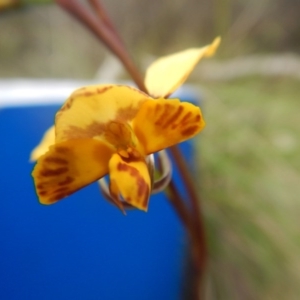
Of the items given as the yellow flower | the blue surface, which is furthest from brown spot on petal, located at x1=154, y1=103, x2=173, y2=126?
the blue surface

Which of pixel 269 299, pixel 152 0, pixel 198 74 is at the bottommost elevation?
pixel 269 299

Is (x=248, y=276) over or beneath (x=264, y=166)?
beneath

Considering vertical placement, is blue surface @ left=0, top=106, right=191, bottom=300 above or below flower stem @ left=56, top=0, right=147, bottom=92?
below

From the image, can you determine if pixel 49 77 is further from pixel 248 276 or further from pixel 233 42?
pixel 248 276

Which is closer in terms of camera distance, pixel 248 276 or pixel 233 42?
pixel 248 276

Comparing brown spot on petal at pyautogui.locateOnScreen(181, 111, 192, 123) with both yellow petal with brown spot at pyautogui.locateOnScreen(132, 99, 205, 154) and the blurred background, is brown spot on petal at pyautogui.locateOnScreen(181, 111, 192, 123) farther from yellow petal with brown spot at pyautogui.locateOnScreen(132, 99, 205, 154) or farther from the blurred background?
the blurred background

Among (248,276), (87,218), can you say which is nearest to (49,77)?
(87,218)
